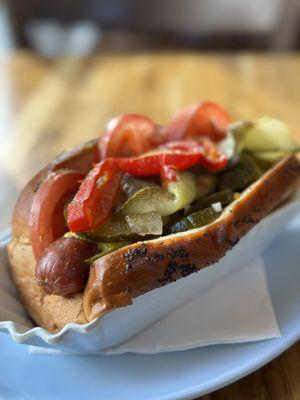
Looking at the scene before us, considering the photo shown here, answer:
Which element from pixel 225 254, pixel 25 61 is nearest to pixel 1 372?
pixel 225 254

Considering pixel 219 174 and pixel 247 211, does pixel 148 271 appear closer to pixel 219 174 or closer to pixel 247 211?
pixel 247 211

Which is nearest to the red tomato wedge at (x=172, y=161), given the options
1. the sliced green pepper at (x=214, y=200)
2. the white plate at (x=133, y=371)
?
the sliced green pepper at (x=214, y=200)

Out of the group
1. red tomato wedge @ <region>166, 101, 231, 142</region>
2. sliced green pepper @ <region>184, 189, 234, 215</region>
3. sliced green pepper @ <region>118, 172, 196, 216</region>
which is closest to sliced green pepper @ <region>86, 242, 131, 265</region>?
sliced green pepper @ <region>118, 172, 196, 216</region>

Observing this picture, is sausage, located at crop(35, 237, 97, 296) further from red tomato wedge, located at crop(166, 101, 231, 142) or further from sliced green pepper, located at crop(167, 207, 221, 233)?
red tomato wedge, located at crop(166, 101, 231, 142)

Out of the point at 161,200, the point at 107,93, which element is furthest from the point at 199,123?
the point at 107,93

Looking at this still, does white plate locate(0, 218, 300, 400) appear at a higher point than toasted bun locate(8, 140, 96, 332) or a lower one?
lower

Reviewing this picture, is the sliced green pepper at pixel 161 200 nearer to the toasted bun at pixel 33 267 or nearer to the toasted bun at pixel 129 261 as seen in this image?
the toasted bun at pixel 129 261

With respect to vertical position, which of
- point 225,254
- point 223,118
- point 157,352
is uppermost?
point 223,118
